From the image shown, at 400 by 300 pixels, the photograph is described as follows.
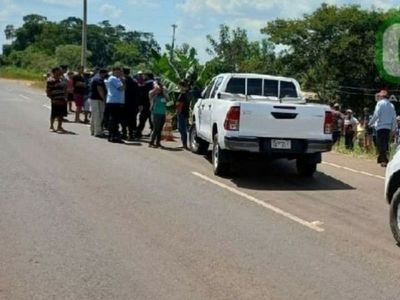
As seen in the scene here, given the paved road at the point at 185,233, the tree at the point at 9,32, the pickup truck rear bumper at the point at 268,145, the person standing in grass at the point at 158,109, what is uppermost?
the tree at the point at 9,32

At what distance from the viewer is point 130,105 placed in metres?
16.2

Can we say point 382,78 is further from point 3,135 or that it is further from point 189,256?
point 189,256

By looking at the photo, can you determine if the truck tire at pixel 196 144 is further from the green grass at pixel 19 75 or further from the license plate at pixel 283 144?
the green grass at pixel 19 75

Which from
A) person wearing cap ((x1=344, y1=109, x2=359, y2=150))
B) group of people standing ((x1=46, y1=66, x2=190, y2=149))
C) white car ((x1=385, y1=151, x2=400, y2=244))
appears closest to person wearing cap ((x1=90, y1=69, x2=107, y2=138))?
group of people standing ((x1=46, y1=66, x2=190, y2=149))

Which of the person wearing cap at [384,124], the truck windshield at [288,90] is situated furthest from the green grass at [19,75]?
the truck windshield at [288,90]

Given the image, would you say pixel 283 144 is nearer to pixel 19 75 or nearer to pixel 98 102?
pixel 98 102

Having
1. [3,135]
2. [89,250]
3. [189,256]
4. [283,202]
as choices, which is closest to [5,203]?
[89,250]

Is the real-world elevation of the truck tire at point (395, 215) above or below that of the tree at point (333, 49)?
below

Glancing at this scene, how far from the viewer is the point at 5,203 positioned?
8445 millimetres

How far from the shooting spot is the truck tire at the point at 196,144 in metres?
14.3

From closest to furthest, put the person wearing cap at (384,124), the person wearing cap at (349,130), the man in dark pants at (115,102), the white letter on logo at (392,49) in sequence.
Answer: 1. the person wearing cap at (384,124)
2. the man in dark pants at (115,102)
3. the person wearing cap at (349,130)
4. the white letter on logo at (392,49)

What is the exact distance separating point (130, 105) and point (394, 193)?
9.66 m

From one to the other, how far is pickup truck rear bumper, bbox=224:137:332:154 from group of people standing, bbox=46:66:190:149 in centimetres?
424

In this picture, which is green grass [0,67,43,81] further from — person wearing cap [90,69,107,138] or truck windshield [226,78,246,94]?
truck windshield [226,78,246,94]
